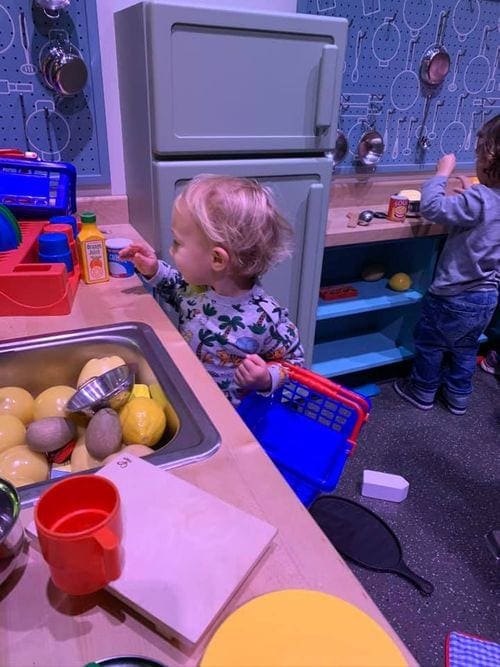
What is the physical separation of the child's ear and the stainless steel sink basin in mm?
182

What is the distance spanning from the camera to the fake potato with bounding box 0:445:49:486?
2.17ft

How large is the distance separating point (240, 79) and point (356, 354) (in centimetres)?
126

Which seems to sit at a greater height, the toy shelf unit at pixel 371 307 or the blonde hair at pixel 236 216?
the blonde hair at pixel 236 216

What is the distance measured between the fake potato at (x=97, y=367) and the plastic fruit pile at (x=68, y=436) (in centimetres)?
7

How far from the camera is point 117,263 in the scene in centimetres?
117

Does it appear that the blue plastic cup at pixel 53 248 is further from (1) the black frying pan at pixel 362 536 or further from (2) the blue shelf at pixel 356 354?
(2) the blue shelf at pixel 356 354

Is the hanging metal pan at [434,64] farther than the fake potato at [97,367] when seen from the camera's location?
Yes

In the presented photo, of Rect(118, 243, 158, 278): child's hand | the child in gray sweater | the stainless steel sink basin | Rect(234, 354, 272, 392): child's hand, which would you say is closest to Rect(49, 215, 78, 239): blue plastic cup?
Rect(118, 243, 158, 278): child's hand

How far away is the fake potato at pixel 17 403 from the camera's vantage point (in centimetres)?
80

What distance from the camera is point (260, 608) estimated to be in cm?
42

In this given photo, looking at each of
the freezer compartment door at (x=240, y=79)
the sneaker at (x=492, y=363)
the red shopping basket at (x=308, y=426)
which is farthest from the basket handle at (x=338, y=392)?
the sneaker at (x=492, y=363)

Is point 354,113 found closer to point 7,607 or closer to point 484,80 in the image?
point 484,80

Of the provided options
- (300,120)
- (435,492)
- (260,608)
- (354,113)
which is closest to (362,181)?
(354,113)

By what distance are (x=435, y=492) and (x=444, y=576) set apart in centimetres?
33
